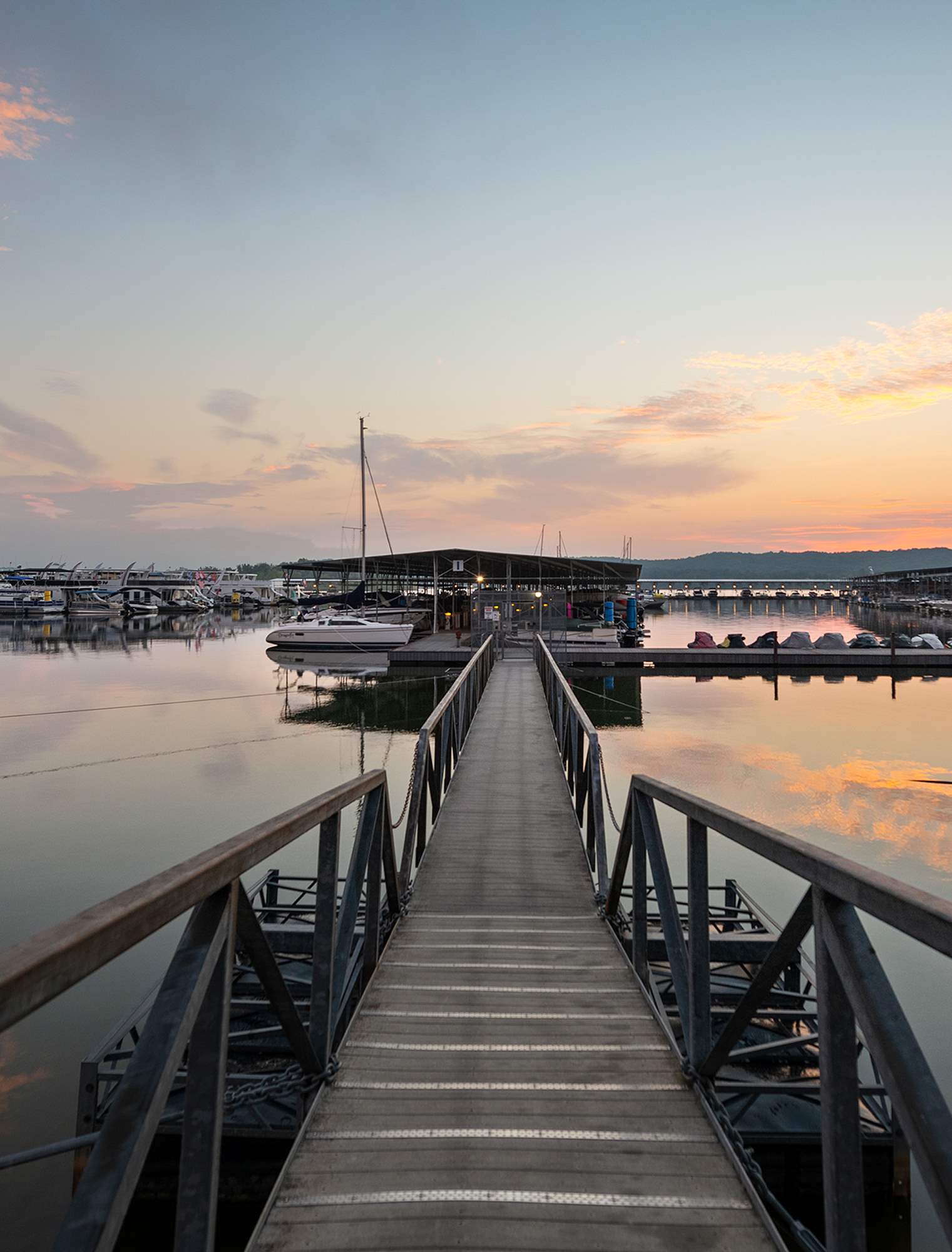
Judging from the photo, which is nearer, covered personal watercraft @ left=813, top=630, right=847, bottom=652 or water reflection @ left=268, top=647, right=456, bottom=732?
water reflection @ left=268, top=647, right=456, bottom=732

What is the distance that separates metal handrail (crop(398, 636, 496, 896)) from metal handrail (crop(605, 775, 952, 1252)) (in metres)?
2.71

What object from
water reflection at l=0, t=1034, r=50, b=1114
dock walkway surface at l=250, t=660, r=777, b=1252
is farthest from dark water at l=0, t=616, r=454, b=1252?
dock walkway surface at l=250, t=660, r=777, b=1252

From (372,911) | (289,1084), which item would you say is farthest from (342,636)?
(289,1084)

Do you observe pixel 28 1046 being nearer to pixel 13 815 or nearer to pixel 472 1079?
pixel 472 1079

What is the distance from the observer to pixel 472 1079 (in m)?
2.64

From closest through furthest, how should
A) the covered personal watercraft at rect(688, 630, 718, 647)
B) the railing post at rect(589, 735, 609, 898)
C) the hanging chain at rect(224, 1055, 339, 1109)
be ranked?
the hanging chain at rect(224, 1055, 339, 1109) → the railing post at rect(589, 735, 609, 898) → the covered personal watercraft at rect(688, 630, 718, 647)

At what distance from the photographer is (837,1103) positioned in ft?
5.50

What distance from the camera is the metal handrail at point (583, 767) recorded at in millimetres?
5238

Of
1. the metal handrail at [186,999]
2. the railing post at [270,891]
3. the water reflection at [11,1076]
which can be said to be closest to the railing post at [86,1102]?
the water reflection at [11,1076]

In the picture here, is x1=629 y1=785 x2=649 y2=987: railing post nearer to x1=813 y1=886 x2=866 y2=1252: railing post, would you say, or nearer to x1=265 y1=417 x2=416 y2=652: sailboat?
x1=813 y1=886 x2=866 y2=1252: railing post

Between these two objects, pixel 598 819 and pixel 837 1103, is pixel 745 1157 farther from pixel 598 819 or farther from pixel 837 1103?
pixel 598 819

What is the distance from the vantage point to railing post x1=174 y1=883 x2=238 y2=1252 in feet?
5.24

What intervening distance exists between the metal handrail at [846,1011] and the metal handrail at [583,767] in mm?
2410

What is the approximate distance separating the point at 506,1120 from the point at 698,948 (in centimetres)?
91
